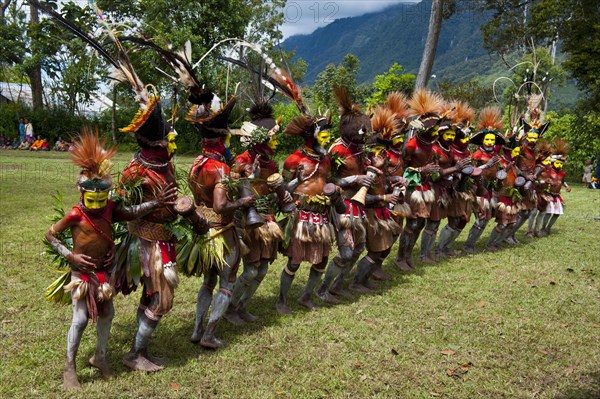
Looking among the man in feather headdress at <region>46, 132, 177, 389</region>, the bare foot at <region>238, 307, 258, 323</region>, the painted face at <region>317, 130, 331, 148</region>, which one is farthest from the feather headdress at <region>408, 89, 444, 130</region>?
the man in feather headdress at <region>46, 132, 177, 389</region>

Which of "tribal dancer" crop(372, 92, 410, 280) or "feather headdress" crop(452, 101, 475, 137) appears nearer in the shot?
"tribal dancer" crop(372, 92, 410, 280)

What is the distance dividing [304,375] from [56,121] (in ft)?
94.3

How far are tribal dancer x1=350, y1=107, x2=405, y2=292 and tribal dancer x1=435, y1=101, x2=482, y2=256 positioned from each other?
1.87m

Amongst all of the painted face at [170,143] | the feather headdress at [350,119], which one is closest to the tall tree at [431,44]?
the feather headdress at [350,119]

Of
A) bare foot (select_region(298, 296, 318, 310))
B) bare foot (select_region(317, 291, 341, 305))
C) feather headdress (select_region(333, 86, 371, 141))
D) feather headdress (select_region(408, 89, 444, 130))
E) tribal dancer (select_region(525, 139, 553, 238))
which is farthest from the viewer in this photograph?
tribal dancer (select_region(525, 139, 553, 238))

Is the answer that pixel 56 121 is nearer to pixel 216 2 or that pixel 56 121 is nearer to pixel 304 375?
pixel 216 2

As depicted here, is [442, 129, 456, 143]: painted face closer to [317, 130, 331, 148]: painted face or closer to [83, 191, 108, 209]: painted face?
[317, 130, 331, 148]: painted face

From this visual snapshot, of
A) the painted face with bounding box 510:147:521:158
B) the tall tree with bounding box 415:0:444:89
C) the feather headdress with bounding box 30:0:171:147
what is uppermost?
the tall tree with bounding box 415:0:444:89

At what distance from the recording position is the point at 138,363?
15.0ft

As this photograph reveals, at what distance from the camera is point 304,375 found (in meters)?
4.73

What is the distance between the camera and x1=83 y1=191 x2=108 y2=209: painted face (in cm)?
399

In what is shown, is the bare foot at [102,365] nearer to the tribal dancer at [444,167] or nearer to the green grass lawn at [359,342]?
the green grass lawn at [359,342]

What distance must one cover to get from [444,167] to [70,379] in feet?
21.2

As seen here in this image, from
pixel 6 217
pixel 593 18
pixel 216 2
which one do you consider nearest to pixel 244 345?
pixel 6 217
